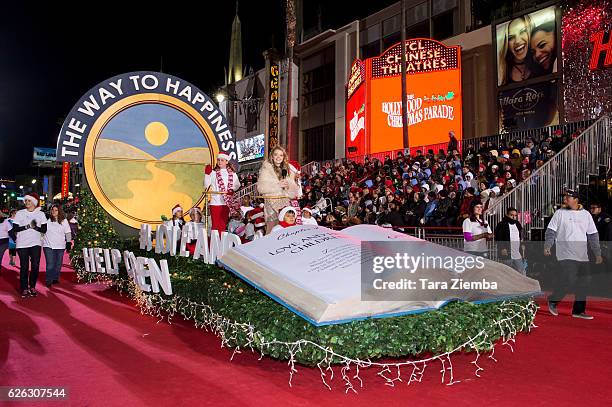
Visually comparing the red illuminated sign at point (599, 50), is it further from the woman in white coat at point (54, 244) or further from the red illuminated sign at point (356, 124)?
the woman in white coat at point (54, 244)

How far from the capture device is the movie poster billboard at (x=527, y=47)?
18859mm

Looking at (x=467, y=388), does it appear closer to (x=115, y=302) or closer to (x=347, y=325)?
(x=347, y=325)

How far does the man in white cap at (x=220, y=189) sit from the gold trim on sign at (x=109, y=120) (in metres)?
1.64

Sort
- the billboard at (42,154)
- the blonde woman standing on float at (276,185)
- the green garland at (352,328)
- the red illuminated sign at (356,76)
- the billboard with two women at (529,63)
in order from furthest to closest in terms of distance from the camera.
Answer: the billboard at (42,154) < the red illuminated sign at (356,76) < the billboard with two women at (529,63) < the blonde woman standing on float at (276,185) < the green garland at (352,328)

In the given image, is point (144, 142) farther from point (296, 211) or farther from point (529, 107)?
point (529, 107)

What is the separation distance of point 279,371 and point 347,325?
3.41ft

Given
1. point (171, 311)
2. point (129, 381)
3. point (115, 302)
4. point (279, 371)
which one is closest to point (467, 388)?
point (279, 371)

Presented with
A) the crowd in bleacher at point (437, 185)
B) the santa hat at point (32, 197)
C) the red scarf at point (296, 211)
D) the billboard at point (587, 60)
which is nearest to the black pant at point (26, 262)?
the santa hat at point (32, 197)

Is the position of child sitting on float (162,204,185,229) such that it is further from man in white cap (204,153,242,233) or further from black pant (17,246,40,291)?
black pant (17,246,40,291)

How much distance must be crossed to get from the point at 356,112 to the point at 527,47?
29.0 feet

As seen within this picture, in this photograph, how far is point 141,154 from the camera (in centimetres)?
884

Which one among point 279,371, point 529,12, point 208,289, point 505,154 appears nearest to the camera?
point 279,371

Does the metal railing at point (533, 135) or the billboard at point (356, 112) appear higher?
the billboard at point (356, 112)

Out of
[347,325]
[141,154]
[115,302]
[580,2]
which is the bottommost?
[115,302]
